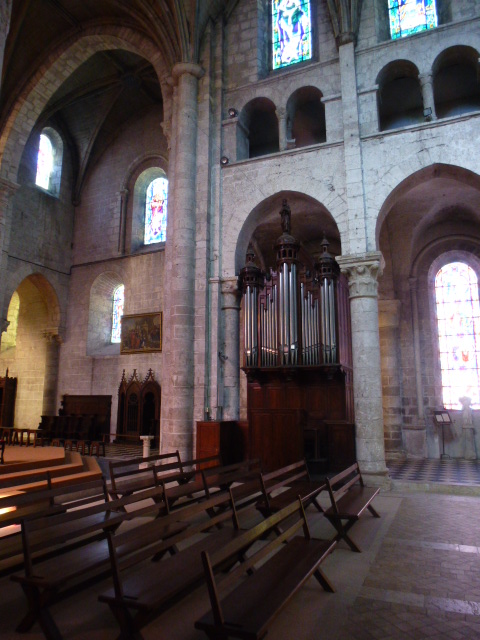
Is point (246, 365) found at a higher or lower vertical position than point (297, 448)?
higher

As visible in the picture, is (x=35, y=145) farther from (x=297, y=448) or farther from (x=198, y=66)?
(x=297, y=448)

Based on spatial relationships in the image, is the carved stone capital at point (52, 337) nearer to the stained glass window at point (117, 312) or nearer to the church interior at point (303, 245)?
the stained glass window at point (117, 312)

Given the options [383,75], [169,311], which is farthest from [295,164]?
[169,311]

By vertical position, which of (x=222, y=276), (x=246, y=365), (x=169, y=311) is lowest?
(x=246, y=365)

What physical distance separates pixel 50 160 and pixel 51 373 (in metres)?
8.94

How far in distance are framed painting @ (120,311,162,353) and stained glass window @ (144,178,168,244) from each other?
337cm

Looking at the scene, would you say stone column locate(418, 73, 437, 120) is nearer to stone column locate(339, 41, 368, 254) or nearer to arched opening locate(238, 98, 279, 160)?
stone column locate(339, 41, 368, 254)

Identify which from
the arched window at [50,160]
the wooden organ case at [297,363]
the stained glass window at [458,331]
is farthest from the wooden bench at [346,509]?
the arched window at [50,160]

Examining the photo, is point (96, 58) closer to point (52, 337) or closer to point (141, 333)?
point (141, 333)

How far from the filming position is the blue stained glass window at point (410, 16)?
10.9 m

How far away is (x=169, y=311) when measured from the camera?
1137 centimetres

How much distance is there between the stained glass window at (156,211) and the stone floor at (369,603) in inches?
594

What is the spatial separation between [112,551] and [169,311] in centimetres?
858

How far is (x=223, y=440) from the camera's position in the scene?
32.9 feet
